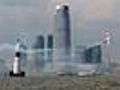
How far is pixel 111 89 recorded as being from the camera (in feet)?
613

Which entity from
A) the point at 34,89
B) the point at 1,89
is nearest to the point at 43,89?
the point at 34,89

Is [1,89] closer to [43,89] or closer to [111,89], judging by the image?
[43,89]

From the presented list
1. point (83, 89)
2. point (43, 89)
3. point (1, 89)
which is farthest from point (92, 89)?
point (1, 89)

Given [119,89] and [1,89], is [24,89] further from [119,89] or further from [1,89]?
[119,89]

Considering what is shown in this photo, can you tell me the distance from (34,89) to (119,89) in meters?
26.7

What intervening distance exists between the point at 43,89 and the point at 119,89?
76.6 feet

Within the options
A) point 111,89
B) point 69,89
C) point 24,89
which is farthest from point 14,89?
point 111,89

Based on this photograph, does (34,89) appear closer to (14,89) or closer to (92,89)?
(14,89)

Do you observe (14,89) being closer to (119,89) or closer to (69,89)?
(69,89)

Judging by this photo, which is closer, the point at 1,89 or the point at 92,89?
the point at 1,89

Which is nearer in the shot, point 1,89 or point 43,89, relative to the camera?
point 1,89

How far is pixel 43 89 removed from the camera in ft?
618

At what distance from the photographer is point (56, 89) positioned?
626 feet

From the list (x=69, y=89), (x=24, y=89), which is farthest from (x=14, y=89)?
(x=69, y=89)
